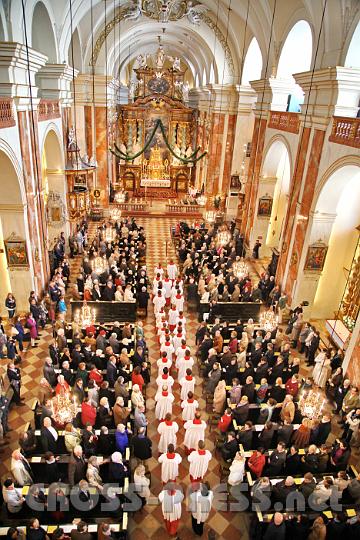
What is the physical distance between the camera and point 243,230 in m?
17.7

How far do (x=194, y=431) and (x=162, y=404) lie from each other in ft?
3.07

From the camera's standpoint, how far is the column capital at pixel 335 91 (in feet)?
30.5

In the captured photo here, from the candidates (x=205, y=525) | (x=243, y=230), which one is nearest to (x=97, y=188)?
(x=243, y=230)

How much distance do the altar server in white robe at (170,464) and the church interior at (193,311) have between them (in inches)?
1.3

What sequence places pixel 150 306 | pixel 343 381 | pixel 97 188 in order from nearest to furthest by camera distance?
1. pixel 343 381
2. pixel 150 306
3. pixel 97 188

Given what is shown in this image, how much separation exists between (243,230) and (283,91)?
575cm

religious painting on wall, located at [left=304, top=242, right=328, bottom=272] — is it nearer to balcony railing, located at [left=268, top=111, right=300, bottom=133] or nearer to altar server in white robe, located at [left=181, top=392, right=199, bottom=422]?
balcony railing, located at [left=268, top=111, right=300, bottom=133]

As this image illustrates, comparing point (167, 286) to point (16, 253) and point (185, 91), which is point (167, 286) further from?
point (185, 91)

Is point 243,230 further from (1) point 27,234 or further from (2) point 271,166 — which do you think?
(1) point 27,234

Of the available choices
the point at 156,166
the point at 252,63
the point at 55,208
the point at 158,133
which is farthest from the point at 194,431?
the point at 158,133

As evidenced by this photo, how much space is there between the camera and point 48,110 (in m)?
12.8

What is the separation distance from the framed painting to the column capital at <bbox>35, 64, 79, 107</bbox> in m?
5.91

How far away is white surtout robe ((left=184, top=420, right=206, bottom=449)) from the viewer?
6824 millimetres

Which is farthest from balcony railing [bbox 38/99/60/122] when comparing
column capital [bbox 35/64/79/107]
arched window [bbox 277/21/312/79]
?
arched window [bbox 277/21/312/79]
